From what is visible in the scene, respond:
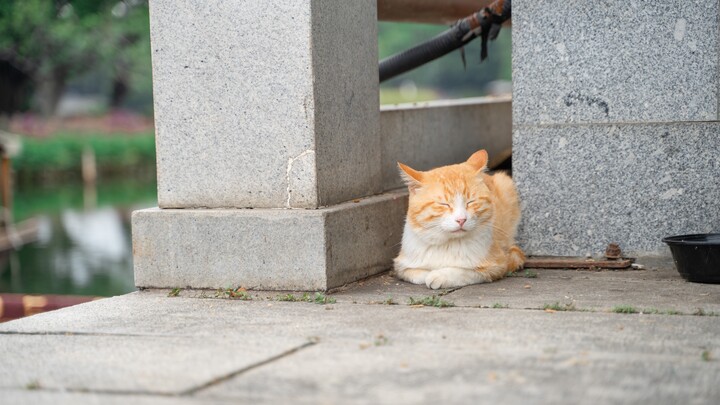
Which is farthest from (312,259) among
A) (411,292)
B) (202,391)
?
(202,391)

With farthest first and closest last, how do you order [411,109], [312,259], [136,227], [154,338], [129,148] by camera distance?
[129,148] → [411,109] → [136,227] → [312,259] → [154,338]

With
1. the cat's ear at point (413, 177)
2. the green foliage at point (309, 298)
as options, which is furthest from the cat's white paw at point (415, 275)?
the green foliage at point (309, 298)

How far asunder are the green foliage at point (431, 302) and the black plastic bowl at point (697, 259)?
4.35 ft

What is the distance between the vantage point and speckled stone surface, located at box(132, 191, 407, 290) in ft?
16.5

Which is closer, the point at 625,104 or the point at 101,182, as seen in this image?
the point at 625,104

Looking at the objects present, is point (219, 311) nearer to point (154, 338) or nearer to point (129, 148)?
point (154, 338)

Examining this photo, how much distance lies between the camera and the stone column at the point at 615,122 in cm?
558

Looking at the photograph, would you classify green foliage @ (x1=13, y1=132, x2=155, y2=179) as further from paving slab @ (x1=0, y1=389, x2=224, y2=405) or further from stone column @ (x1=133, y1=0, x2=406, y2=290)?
paving slab @ (x1=0, y1=389, x2=224, y2=405)

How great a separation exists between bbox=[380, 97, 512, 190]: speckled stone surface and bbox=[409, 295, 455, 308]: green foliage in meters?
1.68

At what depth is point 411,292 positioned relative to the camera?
5.04 meters

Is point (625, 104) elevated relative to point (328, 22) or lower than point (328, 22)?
lower

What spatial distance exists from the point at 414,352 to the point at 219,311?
139 centimetres

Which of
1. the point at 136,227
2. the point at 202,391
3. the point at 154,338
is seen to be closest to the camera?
the point at 202,391

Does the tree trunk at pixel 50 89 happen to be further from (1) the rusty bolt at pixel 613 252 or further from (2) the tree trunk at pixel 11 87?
(1) the rusty bolt at pixel 613 252
